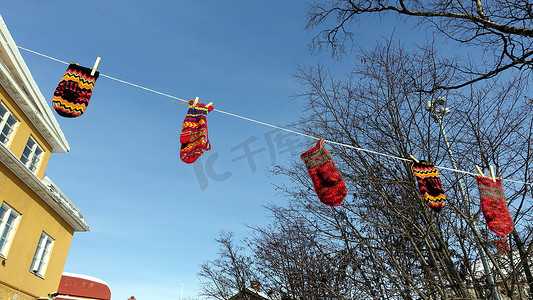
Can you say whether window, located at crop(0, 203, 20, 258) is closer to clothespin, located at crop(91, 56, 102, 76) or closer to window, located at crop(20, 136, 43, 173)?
window, located at crop(20, 136, 43, 173)

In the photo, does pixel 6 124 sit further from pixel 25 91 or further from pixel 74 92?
pixel 74 92

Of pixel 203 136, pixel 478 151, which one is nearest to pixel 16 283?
pixel 203 136

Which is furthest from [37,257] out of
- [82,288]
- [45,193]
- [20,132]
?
[82,288]

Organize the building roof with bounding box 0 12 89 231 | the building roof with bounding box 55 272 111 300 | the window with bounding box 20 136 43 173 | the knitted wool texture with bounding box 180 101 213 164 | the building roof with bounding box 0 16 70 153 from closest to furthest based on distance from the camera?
the knitted wool texture with bounding box 180 101 213 164, the building roof with bounding box 0 16 70 153, the building roof with bounding box 0 12 89 231, the window with bounding box 20 136 43 173, the building roof with bounding box 55 272 111 300

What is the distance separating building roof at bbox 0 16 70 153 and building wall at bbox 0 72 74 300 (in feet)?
0.72

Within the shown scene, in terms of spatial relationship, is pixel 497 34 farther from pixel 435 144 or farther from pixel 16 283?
pixel 16 283

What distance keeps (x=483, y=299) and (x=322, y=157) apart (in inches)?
160

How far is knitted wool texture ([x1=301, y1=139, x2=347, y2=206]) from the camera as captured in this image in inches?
228

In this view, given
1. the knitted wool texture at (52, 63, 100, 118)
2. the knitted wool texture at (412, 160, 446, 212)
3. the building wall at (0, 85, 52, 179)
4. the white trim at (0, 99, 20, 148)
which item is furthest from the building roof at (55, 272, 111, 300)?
the knitted wool texture at (412, 160, 446, 212)

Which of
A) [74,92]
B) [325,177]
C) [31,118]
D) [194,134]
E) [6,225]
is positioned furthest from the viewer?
[31,118]

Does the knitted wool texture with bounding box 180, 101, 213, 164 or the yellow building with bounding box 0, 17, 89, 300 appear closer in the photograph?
the knitted wool texture with bounding box 180, 101, 213, 164

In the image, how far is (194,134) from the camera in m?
6.44

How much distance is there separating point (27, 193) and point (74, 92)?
8.86 meters

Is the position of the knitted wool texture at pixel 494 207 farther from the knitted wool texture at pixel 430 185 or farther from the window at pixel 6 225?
the window at pixel 6 225
